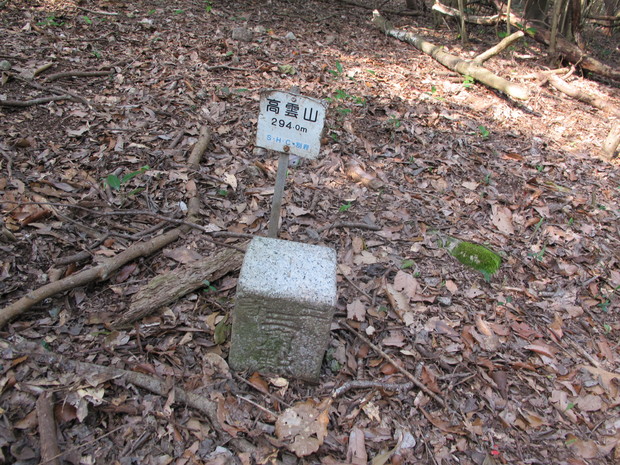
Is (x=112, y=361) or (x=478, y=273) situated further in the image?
(x=478, y=273)

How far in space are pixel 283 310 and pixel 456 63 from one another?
7070 mm

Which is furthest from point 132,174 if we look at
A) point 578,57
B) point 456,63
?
point 578,57

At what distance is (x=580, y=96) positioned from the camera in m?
7.34

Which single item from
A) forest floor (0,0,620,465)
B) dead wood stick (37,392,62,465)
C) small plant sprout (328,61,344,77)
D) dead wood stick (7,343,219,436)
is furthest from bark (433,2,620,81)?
dead wood stick (37,392,62,465)

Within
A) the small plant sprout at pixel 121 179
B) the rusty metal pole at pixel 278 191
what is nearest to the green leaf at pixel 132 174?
the small plant sprout at pixel 121 179

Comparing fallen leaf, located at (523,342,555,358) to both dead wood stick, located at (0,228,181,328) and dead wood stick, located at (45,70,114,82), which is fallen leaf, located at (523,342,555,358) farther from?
dead wood stick, located at (45,70,114,82)

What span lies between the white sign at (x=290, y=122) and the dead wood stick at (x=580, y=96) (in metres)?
6.81

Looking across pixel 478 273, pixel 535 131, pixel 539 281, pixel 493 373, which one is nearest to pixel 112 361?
pixel 493 373

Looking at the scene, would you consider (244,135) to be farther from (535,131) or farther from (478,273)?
(535,131)

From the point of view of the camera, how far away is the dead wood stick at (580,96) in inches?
279

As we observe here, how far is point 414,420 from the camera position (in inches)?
104

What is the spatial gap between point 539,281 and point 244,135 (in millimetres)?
3585

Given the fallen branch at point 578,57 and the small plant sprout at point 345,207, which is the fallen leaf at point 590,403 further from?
the fallen branch at point 578,57

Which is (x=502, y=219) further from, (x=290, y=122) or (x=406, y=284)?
(x=290, y=122)
